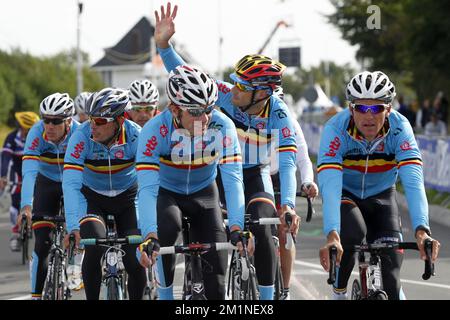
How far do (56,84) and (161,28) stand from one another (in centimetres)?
6502

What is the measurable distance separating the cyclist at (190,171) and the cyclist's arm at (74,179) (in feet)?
2.66

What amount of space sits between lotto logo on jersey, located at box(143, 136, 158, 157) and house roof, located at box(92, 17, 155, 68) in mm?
130503

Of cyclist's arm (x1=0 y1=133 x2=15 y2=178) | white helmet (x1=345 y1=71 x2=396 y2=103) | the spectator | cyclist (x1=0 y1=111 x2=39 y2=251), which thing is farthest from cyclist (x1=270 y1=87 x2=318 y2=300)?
the spectator

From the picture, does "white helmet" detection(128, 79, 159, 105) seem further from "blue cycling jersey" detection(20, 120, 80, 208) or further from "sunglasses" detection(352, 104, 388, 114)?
"sunglasses" detection(352, 104, 388, 114)

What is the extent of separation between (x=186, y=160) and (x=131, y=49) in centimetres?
13490

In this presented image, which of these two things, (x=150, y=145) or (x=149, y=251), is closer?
(x=149, y=251)

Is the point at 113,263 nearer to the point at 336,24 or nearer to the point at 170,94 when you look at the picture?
the point at 170,94

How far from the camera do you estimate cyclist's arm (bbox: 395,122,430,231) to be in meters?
6.96

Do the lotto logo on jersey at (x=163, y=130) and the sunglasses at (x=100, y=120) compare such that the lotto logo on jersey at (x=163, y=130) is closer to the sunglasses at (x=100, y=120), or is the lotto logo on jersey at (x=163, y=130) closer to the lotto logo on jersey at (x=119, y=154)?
the sunglasses at (x=100, y=120)

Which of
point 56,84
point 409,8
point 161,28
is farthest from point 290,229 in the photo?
point 56,84

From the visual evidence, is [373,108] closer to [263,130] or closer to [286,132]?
[286,132]

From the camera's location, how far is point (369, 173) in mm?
7566

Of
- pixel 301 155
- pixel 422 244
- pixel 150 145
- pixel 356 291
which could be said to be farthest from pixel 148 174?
pixel 301 155

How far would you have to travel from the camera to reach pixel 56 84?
242 feet
